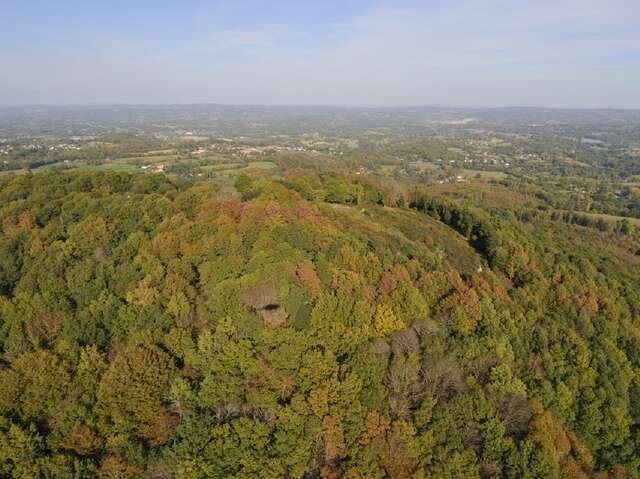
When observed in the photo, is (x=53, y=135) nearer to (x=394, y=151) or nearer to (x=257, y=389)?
(x=394, y=151)

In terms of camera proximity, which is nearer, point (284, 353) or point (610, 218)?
point (284, 353)

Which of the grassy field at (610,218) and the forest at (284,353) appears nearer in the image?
the forest at (284,353)

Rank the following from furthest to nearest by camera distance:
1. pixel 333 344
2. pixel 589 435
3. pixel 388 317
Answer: pixel 589 435 < pixel 388 317 < pixel 333 344

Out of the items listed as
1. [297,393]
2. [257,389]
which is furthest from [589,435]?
[257,389]

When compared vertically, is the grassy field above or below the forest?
below

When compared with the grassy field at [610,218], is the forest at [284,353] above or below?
above

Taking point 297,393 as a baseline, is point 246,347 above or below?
above

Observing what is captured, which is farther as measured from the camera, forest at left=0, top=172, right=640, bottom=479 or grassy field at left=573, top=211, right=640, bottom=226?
grassy field at left=573, top=211, right=640, bottom=226

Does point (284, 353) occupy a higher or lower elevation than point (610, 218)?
higher
